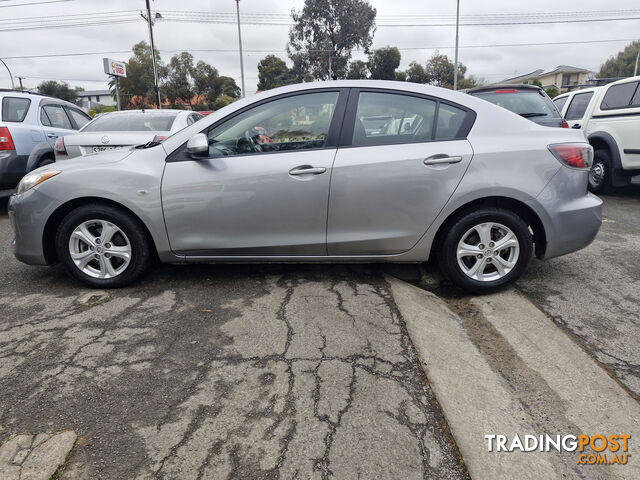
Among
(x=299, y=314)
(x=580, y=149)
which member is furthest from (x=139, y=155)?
(x=580, y=149)

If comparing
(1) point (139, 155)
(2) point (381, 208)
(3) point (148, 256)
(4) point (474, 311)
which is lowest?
(4) point (474, 311)

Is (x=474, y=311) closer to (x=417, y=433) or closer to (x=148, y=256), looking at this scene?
(x=417, y=433)

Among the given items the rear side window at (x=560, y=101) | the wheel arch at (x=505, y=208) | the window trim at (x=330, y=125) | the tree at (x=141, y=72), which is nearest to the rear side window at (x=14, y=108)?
the window trim at (x=330, y=125)

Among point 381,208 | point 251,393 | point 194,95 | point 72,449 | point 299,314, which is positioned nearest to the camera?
point 72,449

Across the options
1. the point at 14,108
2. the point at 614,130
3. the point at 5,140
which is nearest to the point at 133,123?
the point at 5,140

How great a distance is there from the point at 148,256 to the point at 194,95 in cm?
4980

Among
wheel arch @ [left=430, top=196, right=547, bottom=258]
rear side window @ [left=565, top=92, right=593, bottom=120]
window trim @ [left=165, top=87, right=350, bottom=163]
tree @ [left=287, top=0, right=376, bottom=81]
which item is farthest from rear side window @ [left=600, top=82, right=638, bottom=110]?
tree @ [left=287, top=0, right=376, bottom=81]

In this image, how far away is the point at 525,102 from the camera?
279 inches

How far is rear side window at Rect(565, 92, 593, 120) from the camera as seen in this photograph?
8217 millimetres

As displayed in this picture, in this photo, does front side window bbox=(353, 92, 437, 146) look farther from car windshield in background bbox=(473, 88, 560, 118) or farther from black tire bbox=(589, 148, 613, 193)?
black tire bbox=(589, 148, 613, 193)

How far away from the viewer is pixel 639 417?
2.11m

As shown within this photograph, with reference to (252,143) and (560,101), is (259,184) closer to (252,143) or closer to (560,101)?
(252,143)

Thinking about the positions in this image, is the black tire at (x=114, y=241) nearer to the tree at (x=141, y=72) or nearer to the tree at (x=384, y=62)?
the tree at (x=141, y=72)

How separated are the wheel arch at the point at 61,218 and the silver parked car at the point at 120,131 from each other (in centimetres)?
204
